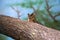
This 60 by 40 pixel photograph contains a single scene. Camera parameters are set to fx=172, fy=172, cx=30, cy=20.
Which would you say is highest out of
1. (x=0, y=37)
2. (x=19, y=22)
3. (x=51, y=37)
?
(x=19, y=22)

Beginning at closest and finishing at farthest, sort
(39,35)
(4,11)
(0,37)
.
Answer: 1. (39,35)
2. (0,37)
3. (4,11)

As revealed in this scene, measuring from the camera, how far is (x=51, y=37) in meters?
1.56

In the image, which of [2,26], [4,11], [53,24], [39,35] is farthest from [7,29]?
[53,24]

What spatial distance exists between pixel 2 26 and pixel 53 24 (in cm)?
107

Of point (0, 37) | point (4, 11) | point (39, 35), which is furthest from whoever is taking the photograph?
point (4, 11)

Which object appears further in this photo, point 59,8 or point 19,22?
point 59,8

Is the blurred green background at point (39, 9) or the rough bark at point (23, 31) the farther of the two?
the blurred green background at point (39, 9)

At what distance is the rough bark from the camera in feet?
5.04

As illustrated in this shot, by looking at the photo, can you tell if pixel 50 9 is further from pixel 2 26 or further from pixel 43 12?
pixel 2 26

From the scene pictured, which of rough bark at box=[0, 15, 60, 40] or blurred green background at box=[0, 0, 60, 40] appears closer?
rough bark at box=[0, 15, 60, 40]

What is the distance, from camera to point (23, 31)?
1.54 m

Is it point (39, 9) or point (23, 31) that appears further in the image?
point (39, 9)

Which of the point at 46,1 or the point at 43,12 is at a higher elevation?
the point at 46,1

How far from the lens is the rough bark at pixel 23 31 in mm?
1536
